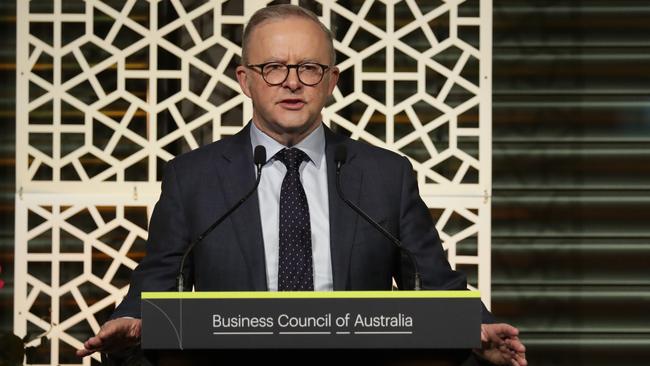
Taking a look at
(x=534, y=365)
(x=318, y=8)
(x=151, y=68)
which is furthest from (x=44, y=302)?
(x=534, y=365)

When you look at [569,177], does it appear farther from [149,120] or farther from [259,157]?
[259,157]

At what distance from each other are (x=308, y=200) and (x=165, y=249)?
333 millimetres

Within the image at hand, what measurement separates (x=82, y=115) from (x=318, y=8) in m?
1.02

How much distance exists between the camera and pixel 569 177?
521cm

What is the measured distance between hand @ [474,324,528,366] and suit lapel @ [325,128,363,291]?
0.40 meters

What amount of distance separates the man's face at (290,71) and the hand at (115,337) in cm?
59

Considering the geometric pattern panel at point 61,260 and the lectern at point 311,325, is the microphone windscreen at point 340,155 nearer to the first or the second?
the lectern at point 311,325

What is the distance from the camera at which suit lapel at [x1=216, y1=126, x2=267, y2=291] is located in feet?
8.48

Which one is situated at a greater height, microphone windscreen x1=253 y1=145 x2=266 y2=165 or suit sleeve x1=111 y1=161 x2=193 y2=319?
microphone windscreen x1=253 y1=145 x2=266 y2=165

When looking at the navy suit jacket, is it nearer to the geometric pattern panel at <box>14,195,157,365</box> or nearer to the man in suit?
the man in suit

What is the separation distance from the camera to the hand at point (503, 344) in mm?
2287

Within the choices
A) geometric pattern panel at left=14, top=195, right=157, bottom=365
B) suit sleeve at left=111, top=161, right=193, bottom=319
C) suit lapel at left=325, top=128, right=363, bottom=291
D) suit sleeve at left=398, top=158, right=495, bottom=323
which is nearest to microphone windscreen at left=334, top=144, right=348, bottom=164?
suit lapel at left=325, top=128, right=363, bottom=291

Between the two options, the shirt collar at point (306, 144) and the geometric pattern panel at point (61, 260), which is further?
the geometric pattern panel at point (61, 260)

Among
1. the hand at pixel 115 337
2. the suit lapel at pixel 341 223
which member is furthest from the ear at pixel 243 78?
the hand at pixel 115 337
